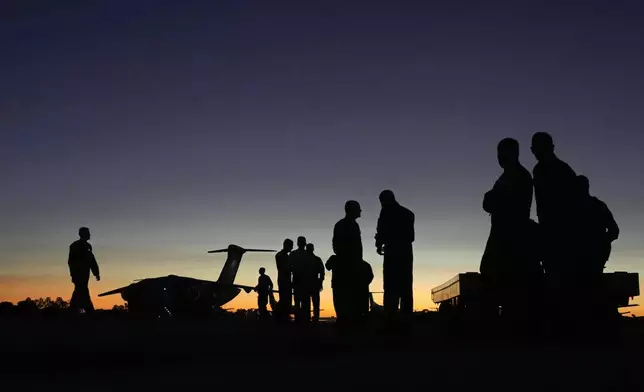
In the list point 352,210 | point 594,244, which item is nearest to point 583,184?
point 594,244

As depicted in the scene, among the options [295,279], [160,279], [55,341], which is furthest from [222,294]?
[55,341]

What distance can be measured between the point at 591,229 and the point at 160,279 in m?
23.9

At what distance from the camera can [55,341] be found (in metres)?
7.53

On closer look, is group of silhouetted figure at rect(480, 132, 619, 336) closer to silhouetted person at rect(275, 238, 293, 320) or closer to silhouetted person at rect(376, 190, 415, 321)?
silhouetted person at rect(376, 190, 415, 321)

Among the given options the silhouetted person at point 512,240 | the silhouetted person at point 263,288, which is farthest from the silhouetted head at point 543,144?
the silhouetted person at point 263,288

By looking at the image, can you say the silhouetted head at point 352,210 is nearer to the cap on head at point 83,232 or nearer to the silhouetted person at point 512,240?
the silhouetted person at point 512,240

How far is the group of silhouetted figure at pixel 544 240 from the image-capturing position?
6879 mm

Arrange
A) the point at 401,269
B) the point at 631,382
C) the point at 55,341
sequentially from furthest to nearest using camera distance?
the point at 401,269 → the point at 55,341 → the point at 631,382

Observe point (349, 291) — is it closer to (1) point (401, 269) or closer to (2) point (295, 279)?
(1) point (401, 269)

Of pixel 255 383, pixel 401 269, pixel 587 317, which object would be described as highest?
pixel 401 269

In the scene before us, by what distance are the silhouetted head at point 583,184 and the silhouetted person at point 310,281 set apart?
6.95 meters

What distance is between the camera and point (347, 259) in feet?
33.0

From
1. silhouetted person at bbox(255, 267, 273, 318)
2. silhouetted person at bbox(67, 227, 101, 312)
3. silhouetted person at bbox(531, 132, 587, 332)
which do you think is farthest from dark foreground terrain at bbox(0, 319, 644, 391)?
silhouetted person at bbox(255, 267, 273, 318)

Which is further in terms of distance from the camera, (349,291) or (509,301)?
(349,291)
